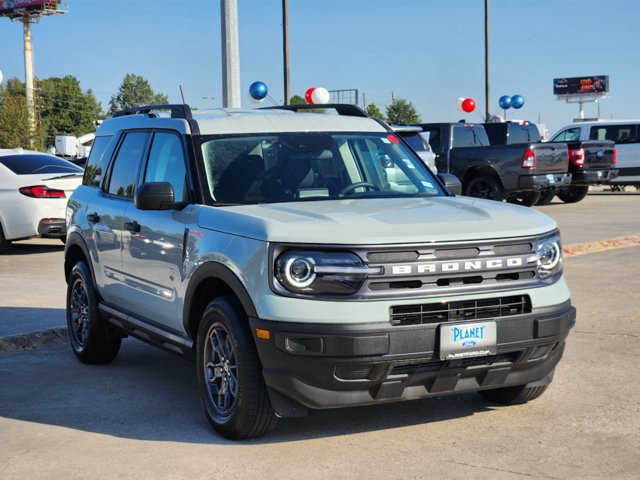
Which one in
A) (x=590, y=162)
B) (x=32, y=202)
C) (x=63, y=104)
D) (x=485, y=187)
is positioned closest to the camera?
(x=32, y=202)

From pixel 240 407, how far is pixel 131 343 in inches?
137

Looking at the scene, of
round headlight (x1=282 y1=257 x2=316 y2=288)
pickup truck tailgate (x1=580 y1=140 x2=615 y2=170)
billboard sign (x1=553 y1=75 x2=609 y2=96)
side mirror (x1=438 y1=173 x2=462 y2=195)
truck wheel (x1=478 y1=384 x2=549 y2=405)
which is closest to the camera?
round headlight (x1=282 y1=257 x2=316 y2=288)

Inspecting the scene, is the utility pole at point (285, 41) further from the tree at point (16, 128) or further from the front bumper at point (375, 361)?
the tree at point (16, 128)

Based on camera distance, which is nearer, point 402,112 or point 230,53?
point 230,53

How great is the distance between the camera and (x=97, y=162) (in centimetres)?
809

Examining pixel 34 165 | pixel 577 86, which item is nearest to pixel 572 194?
pixel 34 165

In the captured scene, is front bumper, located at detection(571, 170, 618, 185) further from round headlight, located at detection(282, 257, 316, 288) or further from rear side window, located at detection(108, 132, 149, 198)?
round headlight, located at detection(282, 257, 316, 288)

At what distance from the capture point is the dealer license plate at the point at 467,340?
202 inches

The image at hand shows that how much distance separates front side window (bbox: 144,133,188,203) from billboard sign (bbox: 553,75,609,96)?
145858mm

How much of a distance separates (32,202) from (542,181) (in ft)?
37.4

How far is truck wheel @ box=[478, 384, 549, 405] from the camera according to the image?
19.9 ft

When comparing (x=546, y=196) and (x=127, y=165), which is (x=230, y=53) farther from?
(x=546, y=196)

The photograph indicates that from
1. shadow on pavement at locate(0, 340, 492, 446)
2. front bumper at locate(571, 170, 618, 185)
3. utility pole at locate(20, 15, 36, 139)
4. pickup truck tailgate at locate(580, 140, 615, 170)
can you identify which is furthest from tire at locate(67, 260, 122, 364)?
utility pole at locate(20, 15, 36, 139)

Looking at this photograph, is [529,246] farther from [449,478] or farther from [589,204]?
[589,204]
